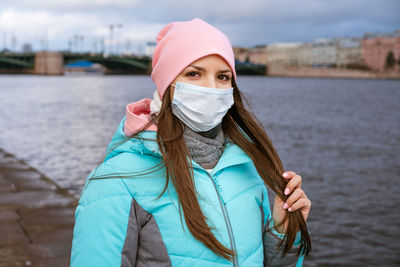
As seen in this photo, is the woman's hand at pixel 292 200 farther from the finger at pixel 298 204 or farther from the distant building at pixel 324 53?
the distant building at pixel 324 53

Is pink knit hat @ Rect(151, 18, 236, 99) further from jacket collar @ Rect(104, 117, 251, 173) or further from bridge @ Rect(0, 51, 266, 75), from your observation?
bridge @ Rect(0, 51, 266, 75)

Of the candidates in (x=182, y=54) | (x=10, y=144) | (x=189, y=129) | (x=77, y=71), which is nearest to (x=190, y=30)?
(x=182, y=54)

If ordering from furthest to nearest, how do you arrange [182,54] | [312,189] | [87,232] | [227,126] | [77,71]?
[77,71]
[312,189]
[227,126]
[182,54]
[87,232]

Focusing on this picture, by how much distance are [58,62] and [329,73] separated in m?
45.4

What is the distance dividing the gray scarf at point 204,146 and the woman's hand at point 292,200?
190 mm

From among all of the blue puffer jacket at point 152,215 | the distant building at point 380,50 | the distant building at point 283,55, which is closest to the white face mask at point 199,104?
the blue puffer jacket at point 152,215

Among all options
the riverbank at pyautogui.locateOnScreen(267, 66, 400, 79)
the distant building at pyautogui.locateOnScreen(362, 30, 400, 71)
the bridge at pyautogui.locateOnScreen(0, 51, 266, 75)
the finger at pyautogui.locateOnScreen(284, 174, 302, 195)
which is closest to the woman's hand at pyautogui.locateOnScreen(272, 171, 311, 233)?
the finger at pyautogui.locateOnScreen(284, 174, 302, 195)

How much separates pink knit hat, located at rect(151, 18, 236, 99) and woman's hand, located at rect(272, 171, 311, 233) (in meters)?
0.33

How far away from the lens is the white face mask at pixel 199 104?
49.9 inches

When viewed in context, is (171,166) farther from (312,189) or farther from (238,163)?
(312,189)

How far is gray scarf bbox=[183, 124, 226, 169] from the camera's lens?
1249 millimetres

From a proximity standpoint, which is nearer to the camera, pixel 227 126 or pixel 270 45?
pixel 227 126

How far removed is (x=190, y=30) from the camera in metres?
1.25

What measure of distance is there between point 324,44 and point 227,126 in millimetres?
106738
